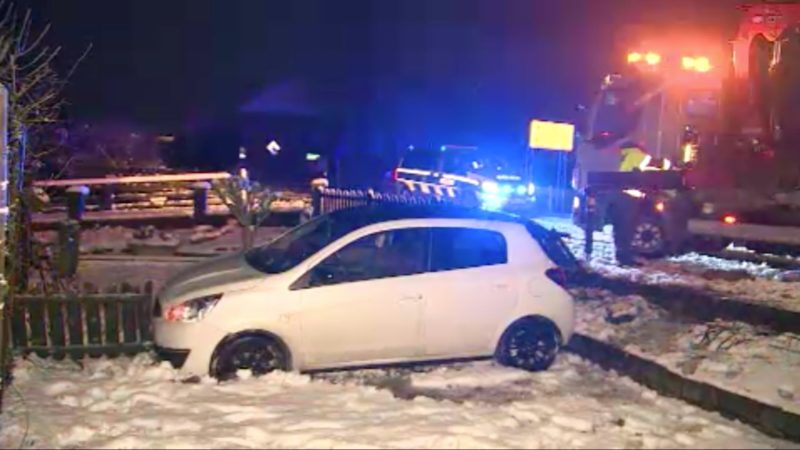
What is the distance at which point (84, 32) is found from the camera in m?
23.8

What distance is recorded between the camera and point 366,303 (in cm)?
747

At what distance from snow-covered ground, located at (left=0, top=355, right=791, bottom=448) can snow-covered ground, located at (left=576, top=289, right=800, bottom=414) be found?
533 millimetres

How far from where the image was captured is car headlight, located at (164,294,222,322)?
7.20 meters

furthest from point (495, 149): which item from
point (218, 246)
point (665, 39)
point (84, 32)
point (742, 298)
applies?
point (742, 298)

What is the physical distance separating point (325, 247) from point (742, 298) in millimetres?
5222

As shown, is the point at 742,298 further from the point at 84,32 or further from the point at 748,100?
the point at 84,32

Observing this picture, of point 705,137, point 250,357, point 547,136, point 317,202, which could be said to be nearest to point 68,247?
point 250,357

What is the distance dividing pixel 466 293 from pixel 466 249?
422 mm

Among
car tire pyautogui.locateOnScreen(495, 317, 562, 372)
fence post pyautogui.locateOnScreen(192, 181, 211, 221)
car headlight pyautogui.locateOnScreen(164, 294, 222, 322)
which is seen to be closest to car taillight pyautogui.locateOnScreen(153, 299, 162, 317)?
car headlight pyautogui.locateOnScreen(164, 294, 222, 322)

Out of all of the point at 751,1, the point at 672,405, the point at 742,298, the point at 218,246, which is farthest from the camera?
the point at 218,246

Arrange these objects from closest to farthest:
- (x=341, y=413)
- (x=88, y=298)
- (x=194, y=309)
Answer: (x=341, y=413) < (x=194, y=309) < (x=88, y=298)

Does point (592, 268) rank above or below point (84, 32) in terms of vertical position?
below

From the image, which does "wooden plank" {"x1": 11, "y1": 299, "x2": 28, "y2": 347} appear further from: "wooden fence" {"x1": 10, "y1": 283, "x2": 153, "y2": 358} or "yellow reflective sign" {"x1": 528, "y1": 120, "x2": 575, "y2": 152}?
"yellow reflective sign" {"x1": 528, "y1": 120, "x2": 575, "y2": 152}

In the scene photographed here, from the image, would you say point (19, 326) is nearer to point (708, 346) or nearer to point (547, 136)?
point (708, 346)
